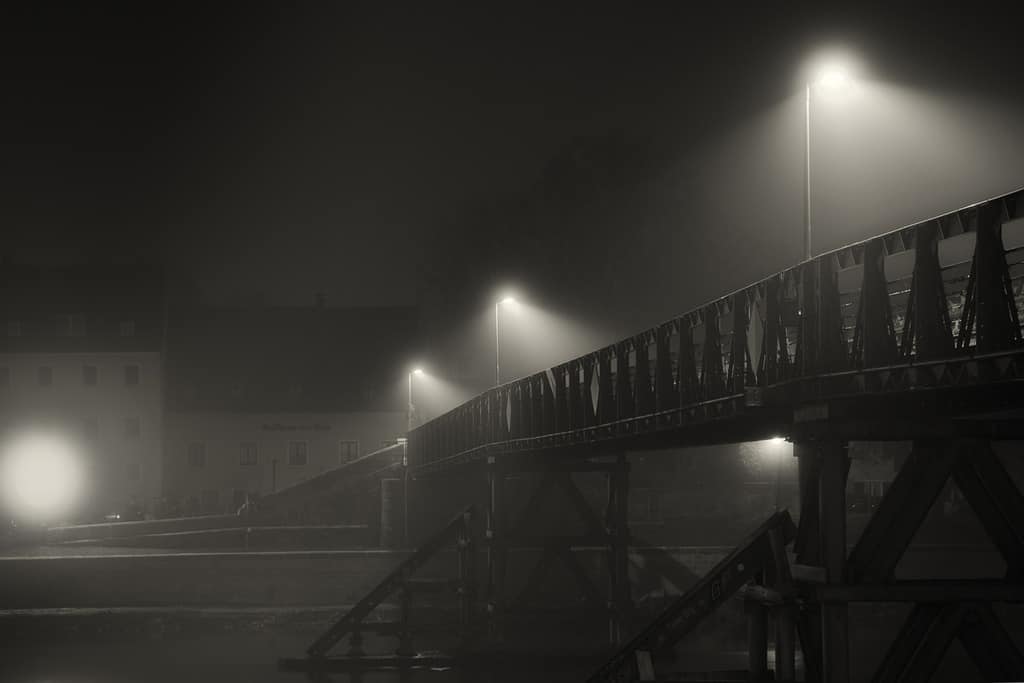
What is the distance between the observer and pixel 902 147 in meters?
67.4

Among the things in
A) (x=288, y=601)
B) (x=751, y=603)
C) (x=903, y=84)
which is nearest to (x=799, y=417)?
(x=751, y=603)

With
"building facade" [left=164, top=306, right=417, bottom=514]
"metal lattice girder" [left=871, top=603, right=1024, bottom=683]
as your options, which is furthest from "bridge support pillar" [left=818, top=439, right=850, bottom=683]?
"building facade" [left=164, top=306, right=417, bottom=514]

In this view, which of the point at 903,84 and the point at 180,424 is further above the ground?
the point at 903,84

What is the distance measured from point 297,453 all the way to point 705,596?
240 ft

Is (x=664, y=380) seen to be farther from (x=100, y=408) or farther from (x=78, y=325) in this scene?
(x=78, y=325)

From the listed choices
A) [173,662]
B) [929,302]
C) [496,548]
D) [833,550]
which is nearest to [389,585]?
[496,548]

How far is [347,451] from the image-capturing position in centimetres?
9119

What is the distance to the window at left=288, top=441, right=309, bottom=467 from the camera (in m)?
91.0

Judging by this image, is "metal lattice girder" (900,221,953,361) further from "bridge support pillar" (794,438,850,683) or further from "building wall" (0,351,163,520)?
"building wall" (0,351,163,520)

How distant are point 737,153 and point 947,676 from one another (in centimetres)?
3512

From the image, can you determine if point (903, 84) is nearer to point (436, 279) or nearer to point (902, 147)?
point (902, 147)

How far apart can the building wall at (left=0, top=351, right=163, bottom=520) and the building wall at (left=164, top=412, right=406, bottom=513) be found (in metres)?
1.29

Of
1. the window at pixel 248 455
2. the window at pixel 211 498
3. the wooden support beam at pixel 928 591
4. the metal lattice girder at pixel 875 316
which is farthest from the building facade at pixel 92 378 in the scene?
Result: the metal lattice girder at pixel 875 316

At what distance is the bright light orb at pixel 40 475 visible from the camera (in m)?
88.3
